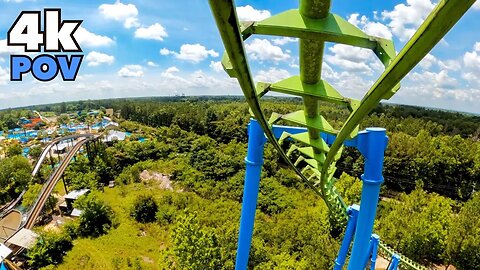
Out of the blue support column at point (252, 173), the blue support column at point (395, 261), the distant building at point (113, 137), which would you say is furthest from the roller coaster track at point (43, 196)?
the blue support column at point (395, 261)

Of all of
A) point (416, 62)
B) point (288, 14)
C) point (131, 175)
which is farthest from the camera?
point (131, 175)

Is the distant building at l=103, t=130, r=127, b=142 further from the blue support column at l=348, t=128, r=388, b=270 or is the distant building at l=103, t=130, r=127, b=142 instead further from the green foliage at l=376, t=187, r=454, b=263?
the blue support column at l=348, t=128, r=388, b=270

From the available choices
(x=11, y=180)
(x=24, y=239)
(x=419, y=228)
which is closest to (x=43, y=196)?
(x=24, y=239)

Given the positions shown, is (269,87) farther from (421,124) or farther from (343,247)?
(421,124)

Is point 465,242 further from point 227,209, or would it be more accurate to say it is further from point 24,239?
point 24,239

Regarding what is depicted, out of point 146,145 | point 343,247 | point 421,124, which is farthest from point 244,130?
point 343,247
